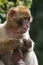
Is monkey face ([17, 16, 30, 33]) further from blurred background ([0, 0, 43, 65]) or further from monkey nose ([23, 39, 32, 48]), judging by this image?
blurred background ([0, 0, 43, 65])

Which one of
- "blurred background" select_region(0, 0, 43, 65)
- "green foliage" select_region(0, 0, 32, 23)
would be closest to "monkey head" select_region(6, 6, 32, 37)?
"green foliage" select_region(0, 0, 32, 23)

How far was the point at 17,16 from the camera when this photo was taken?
14.6 meters

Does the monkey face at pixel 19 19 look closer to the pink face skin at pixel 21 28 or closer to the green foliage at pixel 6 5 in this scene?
the pink face skin at pixel 21 28

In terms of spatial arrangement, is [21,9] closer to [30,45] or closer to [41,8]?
[30,45]

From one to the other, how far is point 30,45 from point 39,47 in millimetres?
7425

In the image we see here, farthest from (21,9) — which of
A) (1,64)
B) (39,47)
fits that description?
(39,47)

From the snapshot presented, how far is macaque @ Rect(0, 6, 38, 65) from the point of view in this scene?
46.6 feet

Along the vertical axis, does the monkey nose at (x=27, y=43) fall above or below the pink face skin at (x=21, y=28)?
below

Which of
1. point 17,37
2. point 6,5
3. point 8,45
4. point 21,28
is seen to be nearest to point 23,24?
point 21,28

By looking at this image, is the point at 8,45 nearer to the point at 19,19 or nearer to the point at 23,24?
the point at 23,24

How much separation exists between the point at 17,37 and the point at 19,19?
380mm

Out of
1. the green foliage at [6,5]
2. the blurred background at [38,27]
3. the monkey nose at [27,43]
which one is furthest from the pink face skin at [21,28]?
the blurred background at [38,27]

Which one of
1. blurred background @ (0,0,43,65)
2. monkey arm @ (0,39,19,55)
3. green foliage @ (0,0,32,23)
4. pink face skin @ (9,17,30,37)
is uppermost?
blurred background @ (0,0,43,65)

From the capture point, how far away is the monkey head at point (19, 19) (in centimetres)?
1445
